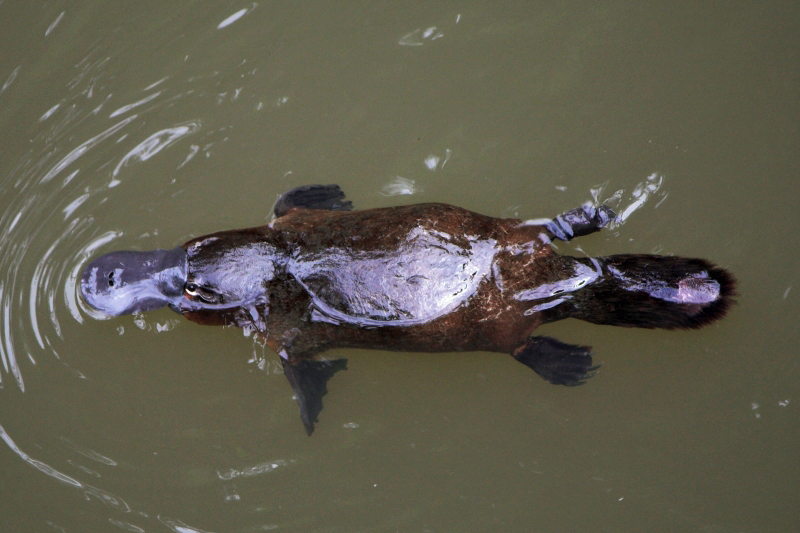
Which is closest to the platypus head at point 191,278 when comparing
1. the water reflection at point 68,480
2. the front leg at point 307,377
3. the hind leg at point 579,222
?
the front leg at point 307,377

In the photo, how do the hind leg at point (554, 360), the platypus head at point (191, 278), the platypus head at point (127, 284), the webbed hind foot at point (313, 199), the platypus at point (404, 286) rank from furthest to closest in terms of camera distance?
the webbed hind foot at point (313, 199) → the hind leg at point (554, 360) → the platypus head at point (127, 284) → the platypus head at point (191, 278) → the platypus at point (404, 286)

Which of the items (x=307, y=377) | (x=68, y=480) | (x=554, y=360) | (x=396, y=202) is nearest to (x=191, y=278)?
(x=307, y=377)

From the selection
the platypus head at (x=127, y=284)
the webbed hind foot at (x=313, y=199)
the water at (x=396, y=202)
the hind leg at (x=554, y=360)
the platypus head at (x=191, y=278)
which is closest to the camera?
the platypus head at (x=191, y=278)

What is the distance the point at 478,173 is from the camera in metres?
3.73

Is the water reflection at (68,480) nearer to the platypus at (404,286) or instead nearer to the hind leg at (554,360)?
the platypus at (404,286)

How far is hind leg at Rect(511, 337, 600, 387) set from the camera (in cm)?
320

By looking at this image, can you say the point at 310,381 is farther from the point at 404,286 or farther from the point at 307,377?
the point at 404,286

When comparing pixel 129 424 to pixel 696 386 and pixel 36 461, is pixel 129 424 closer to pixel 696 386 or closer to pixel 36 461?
pixel 36 461

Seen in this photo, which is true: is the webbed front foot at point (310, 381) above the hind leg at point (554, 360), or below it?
above

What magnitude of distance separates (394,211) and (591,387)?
154cm

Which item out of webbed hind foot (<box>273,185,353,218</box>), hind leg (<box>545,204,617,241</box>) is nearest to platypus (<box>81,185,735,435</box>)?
hind leg (<box>545,204,617,241</box>)

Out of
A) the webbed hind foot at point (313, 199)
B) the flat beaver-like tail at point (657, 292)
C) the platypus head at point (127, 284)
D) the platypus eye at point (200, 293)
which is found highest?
the platypus head at point (127, 284)

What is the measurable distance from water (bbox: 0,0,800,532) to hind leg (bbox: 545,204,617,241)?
0.42 ft

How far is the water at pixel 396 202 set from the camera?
10.9ft
